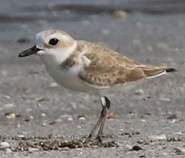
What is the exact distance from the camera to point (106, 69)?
4.83 meters

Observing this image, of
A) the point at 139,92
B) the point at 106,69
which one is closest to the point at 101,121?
the point at 106,69

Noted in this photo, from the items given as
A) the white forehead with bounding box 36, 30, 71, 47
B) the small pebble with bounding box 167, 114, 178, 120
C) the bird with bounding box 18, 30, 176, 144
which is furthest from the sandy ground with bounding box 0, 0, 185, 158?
the white forehead with bounding box 36, 30, 71, 47

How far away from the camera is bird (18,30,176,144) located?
4.57 metres

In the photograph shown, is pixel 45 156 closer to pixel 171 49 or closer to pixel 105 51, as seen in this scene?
pixel 105 51

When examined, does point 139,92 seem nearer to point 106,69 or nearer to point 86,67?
point 106,69

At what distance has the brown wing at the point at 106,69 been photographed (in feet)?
15.4

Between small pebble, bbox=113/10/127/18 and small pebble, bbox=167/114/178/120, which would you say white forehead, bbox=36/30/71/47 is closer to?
small pebble, bbox=167/114/178/120

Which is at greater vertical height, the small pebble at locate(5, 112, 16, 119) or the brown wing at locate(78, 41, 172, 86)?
the brown wing at locate(78, 41, 172, 86)

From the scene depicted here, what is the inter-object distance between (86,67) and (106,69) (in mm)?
228

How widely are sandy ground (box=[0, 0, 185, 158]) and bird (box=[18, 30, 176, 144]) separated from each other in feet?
1.26

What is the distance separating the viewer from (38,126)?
534cm

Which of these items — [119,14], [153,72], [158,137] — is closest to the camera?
[158,137]

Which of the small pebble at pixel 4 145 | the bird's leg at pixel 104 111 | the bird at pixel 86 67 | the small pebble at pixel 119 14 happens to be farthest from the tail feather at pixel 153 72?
the small pebble at pixel 119 14

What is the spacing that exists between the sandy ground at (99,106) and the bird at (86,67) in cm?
39
